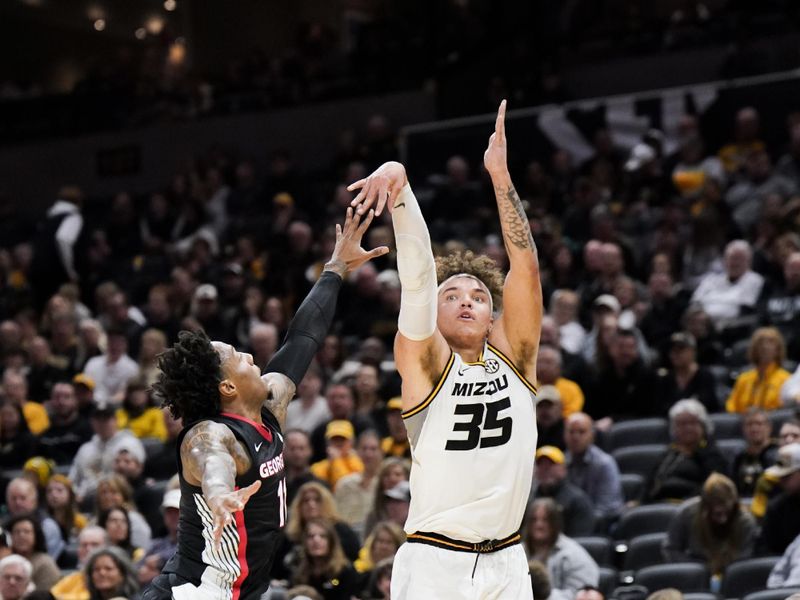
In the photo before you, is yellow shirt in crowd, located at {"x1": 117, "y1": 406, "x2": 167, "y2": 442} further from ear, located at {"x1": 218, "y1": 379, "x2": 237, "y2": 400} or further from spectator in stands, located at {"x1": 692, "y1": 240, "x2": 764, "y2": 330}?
ear, located at {"x1": 218, "y1": 379, "x2": 237, "y2": 400}

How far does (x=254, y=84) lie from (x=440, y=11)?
10.2 feet

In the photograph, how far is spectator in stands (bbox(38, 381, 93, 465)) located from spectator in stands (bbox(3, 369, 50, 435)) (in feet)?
0.97

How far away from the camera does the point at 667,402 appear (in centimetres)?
1245

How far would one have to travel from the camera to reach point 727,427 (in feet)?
39.0

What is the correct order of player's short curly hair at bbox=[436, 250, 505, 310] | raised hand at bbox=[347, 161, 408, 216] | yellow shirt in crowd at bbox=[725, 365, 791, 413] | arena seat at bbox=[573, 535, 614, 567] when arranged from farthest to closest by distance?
1. yellow shirt in crowd at bbox=[725, 365, 791, 413]
2. arena seat at bbox=[573, 535, 614, 567]
3. player's short curly hair at bbox=[436, 250, 505, 310]
4. raised hand at bbox=[347, 161, 408, 216]

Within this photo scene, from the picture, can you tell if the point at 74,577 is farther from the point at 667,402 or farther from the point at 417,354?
the point at 417,354

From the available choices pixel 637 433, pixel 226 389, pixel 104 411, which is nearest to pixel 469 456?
pixel 226 389

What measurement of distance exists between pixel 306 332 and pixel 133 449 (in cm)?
651

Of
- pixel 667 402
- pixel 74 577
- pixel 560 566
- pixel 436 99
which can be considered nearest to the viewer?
pixel 560 566

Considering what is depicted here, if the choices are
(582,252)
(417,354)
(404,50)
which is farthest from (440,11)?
(417,354)

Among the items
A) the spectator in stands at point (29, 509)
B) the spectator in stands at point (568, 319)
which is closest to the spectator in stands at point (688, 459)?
the spectator in stands at point (568, 319)

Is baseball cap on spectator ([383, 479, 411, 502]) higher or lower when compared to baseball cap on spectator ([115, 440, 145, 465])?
lower

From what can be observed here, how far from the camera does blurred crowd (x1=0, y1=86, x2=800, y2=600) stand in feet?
35.0

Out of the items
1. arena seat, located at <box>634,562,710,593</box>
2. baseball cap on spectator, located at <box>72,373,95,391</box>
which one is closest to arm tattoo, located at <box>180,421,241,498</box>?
arena seat, located at <box>634,562,710,593</box>
